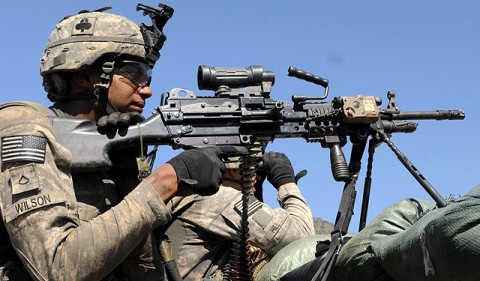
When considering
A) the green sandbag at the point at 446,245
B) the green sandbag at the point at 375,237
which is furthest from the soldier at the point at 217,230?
the green sandbag at the point at 446,245

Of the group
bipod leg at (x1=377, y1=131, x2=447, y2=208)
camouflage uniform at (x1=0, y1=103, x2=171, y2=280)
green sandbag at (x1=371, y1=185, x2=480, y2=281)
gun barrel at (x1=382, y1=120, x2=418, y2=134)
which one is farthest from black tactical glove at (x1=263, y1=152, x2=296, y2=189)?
green sandbag at (x1=371, y1=185, x2=480, y2=281)

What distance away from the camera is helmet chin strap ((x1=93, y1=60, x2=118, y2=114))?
16.3 ft

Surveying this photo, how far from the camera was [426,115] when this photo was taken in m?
5.24

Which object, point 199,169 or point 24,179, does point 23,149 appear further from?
point 199,169

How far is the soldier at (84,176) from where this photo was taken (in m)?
4.10

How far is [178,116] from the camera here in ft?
16.3

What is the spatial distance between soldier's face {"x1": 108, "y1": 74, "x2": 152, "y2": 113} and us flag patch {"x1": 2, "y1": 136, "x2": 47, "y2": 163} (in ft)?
2.55

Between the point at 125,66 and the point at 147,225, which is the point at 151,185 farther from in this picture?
the point at 125,66

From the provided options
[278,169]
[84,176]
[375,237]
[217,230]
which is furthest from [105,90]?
[278,169]

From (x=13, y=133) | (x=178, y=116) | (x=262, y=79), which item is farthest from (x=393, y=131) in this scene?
(x=13, y=133)

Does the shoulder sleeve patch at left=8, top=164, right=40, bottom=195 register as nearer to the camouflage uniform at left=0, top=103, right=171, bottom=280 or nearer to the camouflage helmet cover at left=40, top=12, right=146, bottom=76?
the camouflage uniform at left=0, top=103, right=171, bottom=280

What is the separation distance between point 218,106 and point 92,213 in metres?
1.00

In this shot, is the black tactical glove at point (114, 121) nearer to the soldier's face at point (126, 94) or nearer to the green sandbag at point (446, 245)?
the soldier's face at point (126, 94)

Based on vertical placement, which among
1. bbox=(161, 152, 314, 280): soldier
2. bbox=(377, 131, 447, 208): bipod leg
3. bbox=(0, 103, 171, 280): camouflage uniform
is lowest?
bbox=(161, 152, 314, 280): soldier
